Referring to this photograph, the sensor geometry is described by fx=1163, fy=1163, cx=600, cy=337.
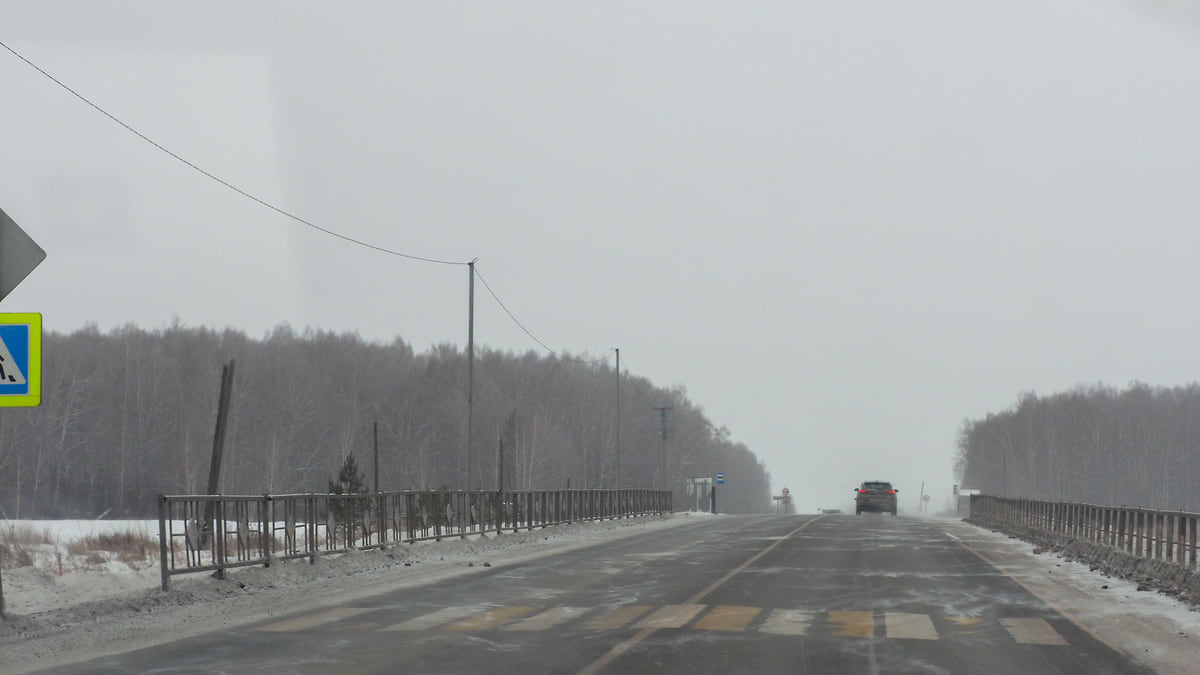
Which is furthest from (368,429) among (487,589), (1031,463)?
(487,589)

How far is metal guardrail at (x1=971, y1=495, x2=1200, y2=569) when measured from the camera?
1709 cm

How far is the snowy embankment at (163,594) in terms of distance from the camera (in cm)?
1184

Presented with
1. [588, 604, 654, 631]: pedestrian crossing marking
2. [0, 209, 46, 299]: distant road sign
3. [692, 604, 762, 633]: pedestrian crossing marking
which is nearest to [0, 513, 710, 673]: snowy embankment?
[0, 209, 46, 299]: distant road sign

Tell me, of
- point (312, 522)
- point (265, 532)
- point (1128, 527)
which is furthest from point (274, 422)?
point (1128, 527)

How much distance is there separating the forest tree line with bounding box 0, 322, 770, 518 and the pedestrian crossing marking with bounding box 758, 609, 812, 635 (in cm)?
6318

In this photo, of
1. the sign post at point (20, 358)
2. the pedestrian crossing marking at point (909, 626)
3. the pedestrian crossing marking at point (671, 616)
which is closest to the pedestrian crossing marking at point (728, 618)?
the pedestrian crossing marking at point (671, 616)

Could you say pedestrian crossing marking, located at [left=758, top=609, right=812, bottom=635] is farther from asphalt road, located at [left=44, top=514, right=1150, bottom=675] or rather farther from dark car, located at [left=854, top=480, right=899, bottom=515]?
dark car, located at [left=854, top=480, right=899, bottom=515]

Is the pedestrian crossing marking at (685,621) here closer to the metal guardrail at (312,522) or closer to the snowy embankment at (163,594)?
the snowy embankment at (163,594)

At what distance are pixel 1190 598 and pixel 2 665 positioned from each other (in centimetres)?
1426

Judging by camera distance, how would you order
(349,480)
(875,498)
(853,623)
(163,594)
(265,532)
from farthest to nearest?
(875,498) → (349,480) → (265,532) → (163,594) → (853,623)

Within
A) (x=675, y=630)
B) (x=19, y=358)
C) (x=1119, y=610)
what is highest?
(x=19, y=358)

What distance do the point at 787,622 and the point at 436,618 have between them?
3992 mm

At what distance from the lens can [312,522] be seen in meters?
20.6

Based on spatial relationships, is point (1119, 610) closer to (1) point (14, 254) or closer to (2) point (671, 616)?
(2) point (671, 616)
